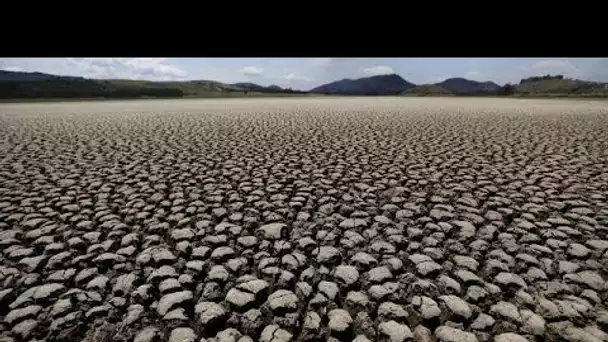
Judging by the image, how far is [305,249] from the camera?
3.12 metres

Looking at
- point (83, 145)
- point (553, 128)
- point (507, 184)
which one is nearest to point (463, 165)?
point (507, 184)

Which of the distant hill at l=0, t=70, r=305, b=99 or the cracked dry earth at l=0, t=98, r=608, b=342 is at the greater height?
the distant hill at l=0, t=70, r=305, b=99

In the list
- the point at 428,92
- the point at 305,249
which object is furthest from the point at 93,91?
the point at 305,249

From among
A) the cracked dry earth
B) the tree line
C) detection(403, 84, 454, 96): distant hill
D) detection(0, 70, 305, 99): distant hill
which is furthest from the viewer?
detection(403, 84, 454, 96): distant hill

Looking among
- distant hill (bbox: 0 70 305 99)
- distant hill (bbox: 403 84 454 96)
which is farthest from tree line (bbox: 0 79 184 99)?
distant hill (bbox: 403 84 454 96)

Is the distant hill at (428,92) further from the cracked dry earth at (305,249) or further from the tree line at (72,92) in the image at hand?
the cracked dry earth at (305,249)

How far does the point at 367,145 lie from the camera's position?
7.84m

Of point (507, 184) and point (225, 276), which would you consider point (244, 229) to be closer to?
point (225, 276)

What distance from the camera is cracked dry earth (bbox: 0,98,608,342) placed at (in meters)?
2.21

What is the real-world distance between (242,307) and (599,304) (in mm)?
2263

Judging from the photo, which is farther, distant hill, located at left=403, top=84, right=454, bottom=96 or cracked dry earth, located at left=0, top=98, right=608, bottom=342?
distant hill, located at left=403, top=84, right=454, bottom=96

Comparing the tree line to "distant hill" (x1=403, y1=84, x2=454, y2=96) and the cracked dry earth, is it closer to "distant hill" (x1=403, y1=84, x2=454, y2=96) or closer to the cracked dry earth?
"distant hill" (x1=403, y1=84, x2=454, y2=96)

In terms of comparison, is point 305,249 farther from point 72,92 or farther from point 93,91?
point 93,91

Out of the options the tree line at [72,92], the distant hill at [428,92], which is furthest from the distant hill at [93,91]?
the distant hill at [428,92]
